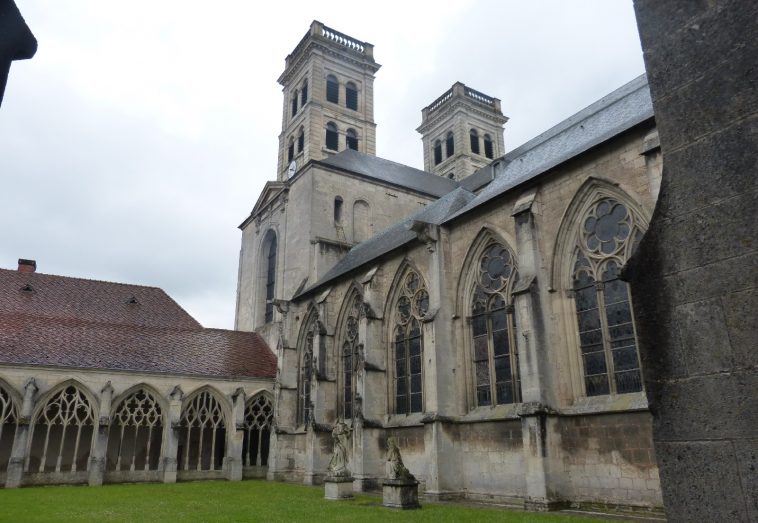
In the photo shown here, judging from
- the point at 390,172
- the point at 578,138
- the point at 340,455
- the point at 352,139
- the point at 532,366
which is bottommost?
the point at 340,455

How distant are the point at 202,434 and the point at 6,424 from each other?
673cm

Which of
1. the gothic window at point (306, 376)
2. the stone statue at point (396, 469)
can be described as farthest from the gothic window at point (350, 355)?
the stone statue at point (396, 469)

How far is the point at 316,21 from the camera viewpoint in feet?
128

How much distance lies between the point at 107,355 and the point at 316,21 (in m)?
27.5

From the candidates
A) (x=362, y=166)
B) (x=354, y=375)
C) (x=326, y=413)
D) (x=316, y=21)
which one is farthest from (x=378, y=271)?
(x=316, y=21)

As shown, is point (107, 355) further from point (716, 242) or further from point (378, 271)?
point (716, 242)

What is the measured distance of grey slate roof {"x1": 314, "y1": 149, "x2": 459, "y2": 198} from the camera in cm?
3044

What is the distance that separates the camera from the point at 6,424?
19797 mm

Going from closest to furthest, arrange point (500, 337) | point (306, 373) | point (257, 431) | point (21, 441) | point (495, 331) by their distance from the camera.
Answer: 1. point (500, 337)
2. point (495, 331)
3. point (21, 441)
4. point (306, 373)
5. point (257, 431)

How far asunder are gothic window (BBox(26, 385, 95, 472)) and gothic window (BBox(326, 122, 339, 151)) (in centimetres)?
2222

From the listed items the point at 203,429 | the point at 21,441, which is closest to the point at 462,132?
the point at 203,429

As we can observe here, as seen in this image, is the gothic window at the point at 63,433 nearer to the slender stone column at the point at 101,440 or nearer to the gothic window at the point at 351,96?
the slender stone column at the point at 101,440

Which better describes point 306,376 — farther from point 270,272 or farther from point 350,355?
point 270,272

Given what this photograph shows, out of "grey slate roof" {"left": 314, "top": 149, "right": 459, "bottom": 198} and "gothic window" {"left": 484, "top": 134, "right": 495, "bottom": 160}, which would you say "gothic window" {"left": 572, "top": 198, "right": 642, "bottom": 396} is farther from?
"gothic window" {"left": 484, "top": 134, "right": 495, "bottom": 160}
